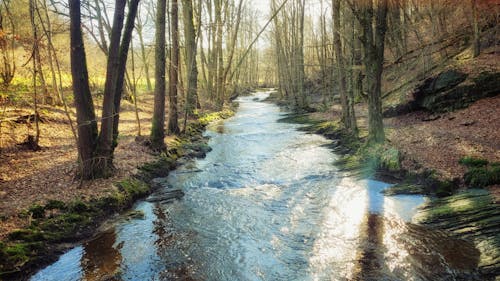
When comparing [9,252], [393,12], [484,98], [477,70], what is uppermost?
[393,12]

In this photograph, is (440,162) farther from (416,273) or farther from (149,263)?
(149,263)

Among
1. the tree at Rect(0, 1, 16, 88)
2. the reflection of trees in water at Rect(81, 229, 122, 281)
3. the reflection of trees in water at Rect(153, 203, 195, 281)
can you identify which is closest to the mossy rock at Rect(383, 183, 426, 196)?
the reflection of trees in water at Rect(153, 203, 195, 281)

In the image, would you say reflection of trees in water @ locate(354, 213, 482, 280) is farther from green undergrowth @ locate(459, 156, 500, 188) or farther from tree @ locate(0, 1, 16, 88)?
tree @ locate(0, 1, 16, 88)

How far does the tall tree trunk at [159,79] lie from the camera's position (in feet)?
47.2

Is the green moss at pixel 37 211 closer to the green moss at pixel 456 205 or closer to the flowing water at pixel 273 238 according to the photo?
the flowing water at pixel 273 238

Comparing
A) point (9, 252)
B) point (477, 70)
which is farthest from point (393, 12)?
point (9, 252)

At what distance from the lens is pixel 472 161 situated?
961cm

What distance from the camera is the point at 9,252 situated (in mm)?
6355

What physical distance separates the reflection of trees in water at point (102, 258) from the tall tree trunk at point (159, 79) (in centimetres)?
696

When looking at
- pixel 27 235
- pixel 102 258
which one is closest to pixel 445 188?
pixel 102 258

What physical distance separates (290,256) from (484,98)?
13.4 meters

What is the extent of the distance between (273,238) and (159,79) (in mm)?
9447

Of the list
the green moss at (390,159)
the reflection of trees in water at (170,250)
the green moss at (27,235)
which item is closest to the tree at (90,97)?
the reflection of trees in water at (170,250)

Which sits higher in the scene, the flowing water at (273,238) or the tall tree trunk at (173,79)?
the tall tree trunk at (173,79)
